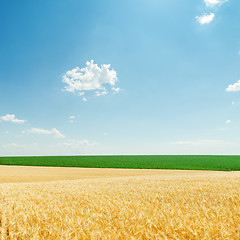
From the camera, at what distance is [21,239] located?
2.05m

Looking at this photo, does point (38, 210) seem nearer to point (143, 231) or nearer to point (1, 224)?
point (1, 224)

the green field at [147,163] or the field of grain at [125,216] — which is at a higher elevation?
the field of grain at [125,216]

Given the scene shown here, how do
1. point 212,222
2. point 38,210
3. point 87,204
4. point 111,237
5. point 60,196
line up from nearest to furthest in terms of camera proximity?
1. point 111,237
2. point 212,222
3. point 38,210
4. point 87,204
5. point 60,196

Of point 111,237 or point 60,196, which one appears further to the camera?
point 60,196

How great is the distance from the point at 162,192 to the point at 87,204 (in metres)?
1.30

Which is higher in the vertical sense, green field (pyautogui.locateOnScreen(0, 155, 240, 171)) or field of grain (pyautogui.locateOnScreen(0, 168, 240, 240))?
field of grain (pyautogui.locateOnScreen(0, 168, 240, 240))

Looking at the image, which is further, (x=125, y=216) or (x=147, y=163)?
(x=147, y=163)

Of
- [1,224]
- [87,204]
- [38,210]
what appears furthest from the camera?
[87,204]

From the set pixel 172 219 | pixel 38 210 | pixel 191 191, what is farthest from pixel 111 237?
pixel 191 191

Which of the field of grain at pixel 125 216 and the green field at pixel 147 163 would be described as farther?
the green field at pixel 147 163

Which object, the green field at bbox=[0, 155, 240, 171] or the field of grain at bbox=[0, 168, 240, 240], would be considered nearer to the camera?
the field of grain at bbox=[0, 168, 240, 240]

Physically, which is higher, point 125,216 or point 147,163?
point 125,216

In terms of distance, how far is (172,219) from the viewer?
2.24 meters

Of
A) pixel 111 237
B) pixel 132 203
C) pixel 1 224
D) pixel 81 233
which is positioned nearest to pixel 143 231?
pixel 111 237
